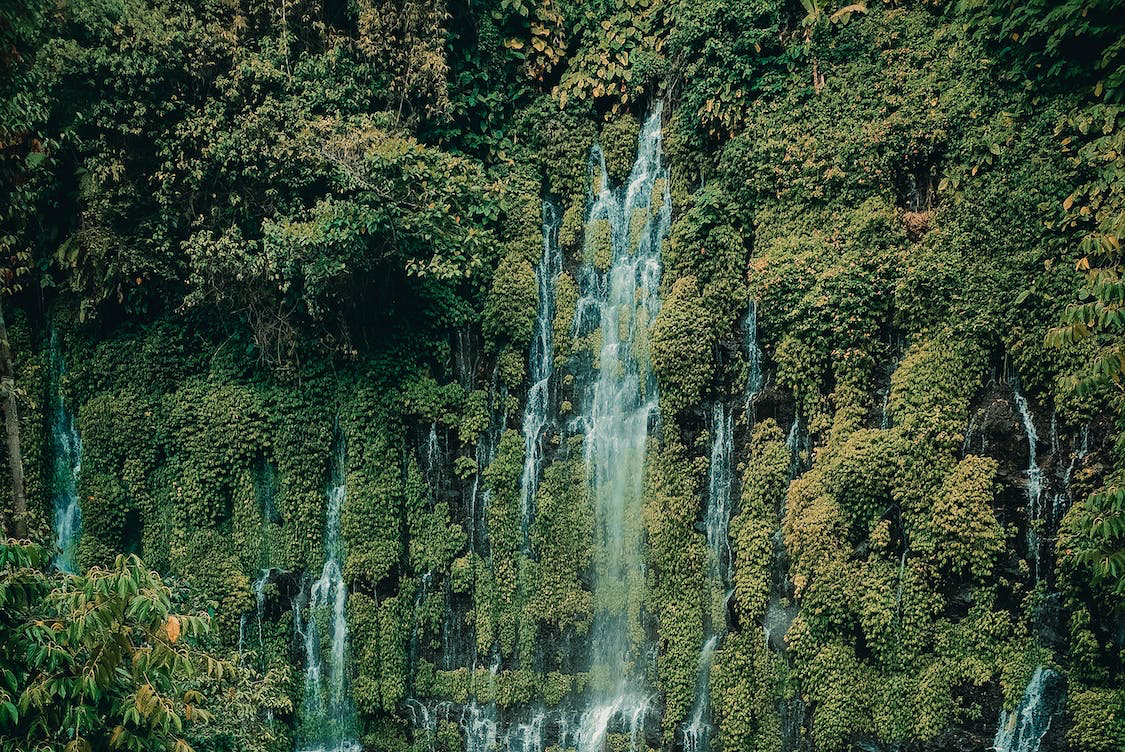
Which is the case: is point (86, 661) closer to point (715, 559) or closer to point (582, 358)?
point (715, 559)

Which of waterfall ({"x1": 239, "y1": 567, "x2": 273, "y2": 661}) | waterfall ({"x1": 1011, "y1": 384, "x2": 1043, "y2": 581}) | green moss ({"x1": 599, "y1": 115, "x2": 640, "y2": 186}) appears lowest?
waterfall ({"x1": 239, "y1": 567, "x2": 273, "y2": 661})

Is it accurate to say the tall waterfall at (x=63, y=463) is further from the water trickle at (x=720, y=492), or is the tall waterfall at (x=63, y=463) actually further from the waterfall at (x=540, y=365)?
the water trickle at (x=720, y=492)

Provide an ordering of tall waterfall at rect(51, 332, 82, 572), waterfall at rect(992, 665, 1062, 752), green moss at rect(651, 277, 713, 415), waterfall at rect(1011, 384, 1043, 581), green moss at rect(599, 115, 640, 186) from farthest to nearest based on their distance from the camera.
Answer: tall waterfall at rect(51, 332, 82, 572) → green moss at rect(599, 115, 640, 186) → green moss at rect(651, 277, 713, 415) → waterfall at rect(1011, 384, 1043, 581) → waterfall at rect(992, 665, 1062, 752)

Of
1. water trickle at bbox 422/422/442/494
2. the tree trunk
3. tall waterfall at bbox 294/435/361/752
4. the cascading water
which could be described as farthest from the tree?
tall waterfall at bbox 294/435/361/752

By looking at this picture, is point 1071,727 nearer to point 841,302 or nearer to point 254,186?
point 841,302

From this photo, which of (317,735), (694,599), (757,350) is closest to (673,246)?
(757,350)

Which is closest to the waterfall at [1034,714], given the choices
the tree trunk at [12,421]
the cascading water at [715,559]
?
the cascading water at [715,559]

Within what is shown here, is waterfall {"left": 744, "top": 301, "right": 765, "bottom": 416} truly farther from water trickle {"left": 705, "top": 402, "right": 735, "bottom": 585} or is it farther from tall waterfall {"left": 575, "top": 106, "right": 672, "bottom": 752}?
tall waterfall {"left": 575, "top": 106, "right": 672, "bottom": 752}
